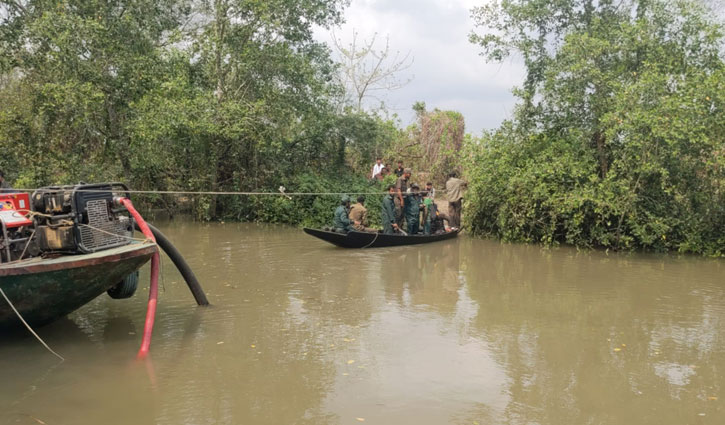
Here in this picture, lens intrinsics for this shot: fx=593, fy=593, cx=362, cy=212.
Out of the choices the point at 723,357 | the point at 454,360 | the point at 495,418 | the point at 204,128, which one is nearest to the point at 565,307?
the point at 723,357

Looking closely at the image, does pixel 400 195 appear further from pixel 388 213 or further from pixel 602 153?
pixel 602 153

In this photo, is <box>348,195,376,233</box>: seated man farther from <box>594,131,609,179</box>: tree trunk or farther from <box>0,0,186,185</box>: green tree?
<box>0,0,186,185</box>: green tree

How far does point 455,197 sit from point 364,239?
4.45 metres

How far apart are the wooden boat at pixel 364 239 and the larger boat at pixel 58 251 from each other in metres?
6.27

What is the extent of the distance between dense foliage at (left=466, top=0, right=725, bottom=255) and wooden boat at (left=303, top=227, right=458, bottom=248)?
273cm

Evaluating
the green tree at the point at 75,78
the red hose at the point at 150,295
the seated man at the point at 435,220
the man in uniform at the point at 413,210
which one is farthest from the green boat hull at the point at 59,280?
the green tree at the point at 75,78

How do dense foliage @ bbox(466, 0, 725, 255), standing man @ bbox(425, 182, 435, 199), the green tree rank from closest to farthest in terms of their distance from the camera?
dense foliage @ bbox(466, 0, 725, 255) → the green tree → standing man @ bbox(425, 182, 435, 199)

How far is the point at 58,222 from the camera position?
22.5 ft

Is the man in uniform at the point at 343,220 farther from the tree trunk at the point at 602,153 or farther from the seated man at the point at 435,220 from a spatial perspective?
the tree trunk at the point at 602,153

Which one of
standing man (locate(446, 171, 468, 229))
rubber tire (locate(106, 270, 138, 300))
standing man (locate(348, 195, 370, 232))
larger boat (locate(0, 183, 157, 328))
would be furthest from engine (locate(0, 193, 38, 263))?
standing man (locate(446, 171, 468, 229))

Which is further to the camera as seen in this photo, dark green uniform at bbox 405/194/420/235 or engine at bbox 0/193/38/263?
dark green uniform at bbox 405/194/420/235

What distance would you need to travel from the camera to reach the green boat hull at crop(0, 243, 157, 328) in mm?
6004

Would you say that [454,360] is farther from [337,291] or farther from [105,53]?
[105,53]

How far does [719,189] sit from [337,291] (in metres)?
9.72
